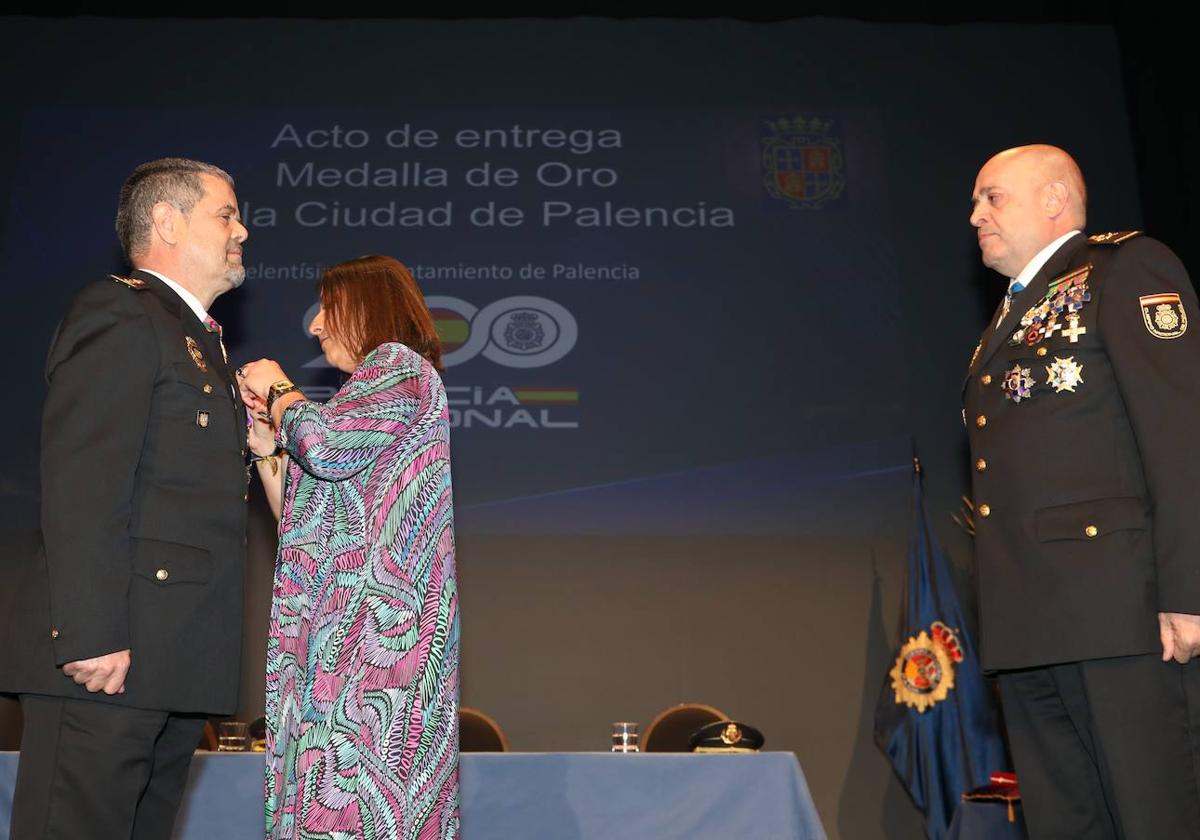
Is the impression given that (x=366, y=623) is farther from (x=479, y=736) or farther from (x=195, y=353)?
(x=479, y=736)

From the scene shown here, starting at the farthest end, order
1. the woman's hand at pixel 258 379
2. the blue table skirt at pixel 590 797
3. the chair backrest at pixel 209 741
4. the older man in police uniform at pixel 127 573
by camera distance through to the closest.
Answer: the chair backrest at pixel 209 741 < the blue table skirt at pixel 590 797 < the woman's hand at pixel 258 379 < the older man in police uniform at pixel 127 573

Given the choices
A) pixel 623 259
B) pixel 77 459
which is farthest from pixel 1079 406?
pixel 623 259

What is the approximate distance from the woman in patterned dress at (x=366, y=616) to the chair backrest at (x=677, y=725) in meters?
2.16

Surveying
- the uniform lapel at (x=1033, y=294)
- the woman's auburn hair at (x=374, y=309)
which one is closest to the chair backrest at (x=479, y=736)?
the woman's auburn hair at (x=374, y=309)

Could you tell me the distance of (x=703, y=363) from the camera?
515 centimetres

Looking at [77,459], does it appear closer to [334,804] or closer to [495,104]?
[334,804]

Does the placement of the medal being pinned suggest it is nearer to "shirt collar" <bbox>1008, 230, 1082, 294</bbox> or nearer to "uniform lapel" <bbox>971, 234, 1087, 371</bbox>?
"uniform lapel" <bbox>971, 234, 1087, 371</bbox>

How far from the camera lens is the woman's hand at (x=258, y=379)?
2326 millimetres

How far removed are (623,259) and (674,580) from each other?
1431 mm

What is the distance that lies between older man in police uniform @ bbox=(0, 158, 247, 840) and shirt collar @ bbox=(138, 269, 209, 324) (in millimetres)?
30

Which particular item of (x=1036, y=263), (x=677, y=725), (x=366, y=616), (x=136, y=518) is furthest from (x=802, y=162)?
(x=136, y=518)

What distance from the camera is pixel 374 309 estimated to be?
2408mm

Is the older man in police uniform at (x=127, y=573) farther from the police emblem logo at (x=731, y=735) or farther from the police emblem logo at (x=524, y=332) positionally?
the police emblem logo at (x=524, y=332)

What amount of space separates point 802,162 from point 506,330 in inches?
61.6
